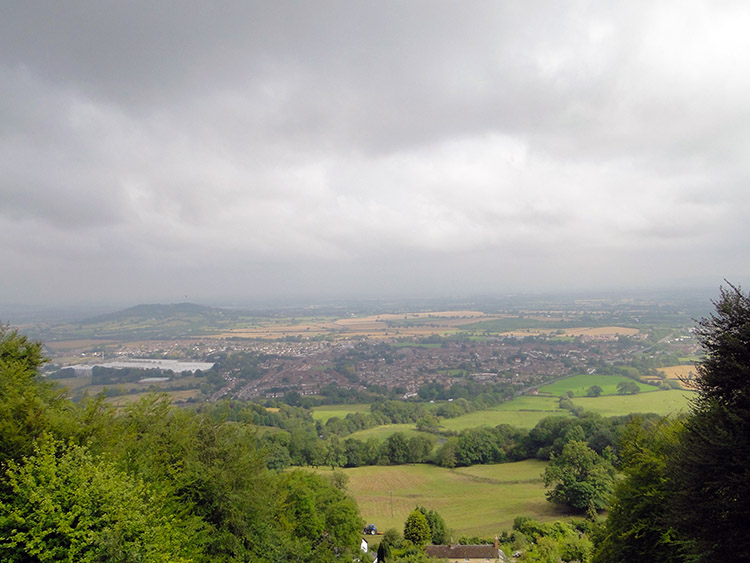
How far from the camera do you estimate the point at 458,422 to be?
59344 millimetres

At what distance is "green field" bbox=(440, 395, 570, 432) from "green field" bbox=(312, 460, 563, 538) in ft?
39.0

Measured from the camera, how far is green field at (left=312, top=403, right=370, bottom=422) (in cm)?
6453

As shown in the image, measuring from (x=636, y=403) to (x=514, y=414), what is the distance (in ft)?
55.3

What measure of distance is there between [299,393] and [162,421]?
6337 cm

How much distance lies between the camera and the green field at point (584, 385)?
6674 cm

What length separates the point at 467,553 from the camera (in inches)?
928

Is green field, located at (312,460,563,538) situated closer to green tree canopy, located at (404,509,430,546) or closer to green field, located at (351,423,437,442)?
green tree canopy, located at (404,509,430,546)

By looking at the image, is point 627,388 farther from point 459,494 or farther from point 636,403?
point 459,494

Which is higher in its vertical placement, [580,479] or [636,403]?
[580,479]

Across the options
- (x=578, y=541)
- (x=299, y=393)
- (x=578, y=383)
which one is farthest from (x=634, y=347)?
(x=578, y=541)

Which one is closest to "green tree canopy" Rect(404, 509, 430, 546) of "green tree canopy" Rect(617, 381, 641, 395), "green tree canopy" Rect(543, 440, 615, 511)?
"green tree canopy" Rect(543, 440, 615, 511)

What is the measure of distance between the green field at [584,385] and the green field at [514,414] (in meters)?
5.44

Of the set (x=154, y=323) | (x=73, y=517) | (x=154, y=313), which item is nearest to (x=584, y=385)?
(x=73, y=517)

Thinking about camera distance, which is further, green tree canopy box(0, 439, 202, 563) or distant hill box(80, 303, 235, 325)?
distant hill box(80, 303, 235, 325)
